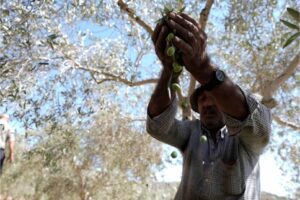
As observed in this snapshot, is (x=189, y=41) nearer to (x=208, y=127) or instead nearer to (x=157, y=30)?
(x=157, y=30)

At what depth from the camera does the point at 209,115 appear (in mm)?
2619

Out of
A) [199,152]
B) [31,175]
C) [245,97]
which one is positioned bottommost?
[31,175]

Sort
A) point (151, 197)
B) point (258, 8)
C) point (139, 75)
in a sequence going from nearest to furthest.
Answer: point (258, 8)
point (139, 75)
point (151, 197)

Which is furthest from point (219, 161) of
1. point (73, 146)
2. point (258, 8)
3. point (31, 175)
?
point (31, 175)

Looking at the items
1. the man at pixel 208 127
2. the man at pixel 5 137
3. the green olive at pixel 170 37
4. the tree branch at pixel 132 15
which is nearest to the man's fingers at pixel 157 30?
the man at pixel 208 127

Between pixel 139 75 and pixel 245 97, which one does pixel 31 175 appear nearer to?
pixel 139 75

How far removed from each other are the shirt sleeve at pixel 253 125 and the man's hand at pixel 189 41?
0.29 metres

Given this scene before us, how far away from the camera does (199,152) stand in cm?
254

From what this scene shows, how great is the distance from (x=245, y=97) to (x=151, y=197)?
15.7 m

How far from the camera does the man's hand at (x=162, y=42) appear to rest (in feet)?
5.95

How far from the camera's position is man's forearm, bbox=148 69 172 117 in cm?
214

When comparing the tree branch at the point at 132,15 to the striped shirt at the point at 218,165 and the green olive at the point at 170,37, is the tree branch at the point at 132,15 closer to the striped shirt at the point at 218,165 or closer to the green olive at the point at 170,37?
the striped shirt at the point at 218,165

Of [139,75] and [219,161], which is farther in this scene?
[139,75]

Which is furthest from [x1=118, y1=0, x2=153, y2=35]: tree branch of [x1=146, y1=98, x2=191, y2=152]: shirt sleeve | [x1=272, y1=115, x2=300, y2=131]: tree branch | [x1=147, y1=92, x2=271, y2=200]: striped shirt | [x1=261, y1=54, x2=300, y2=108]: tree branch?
[x1=147, y1=92, x2=271, y2=200]: striped shirt
